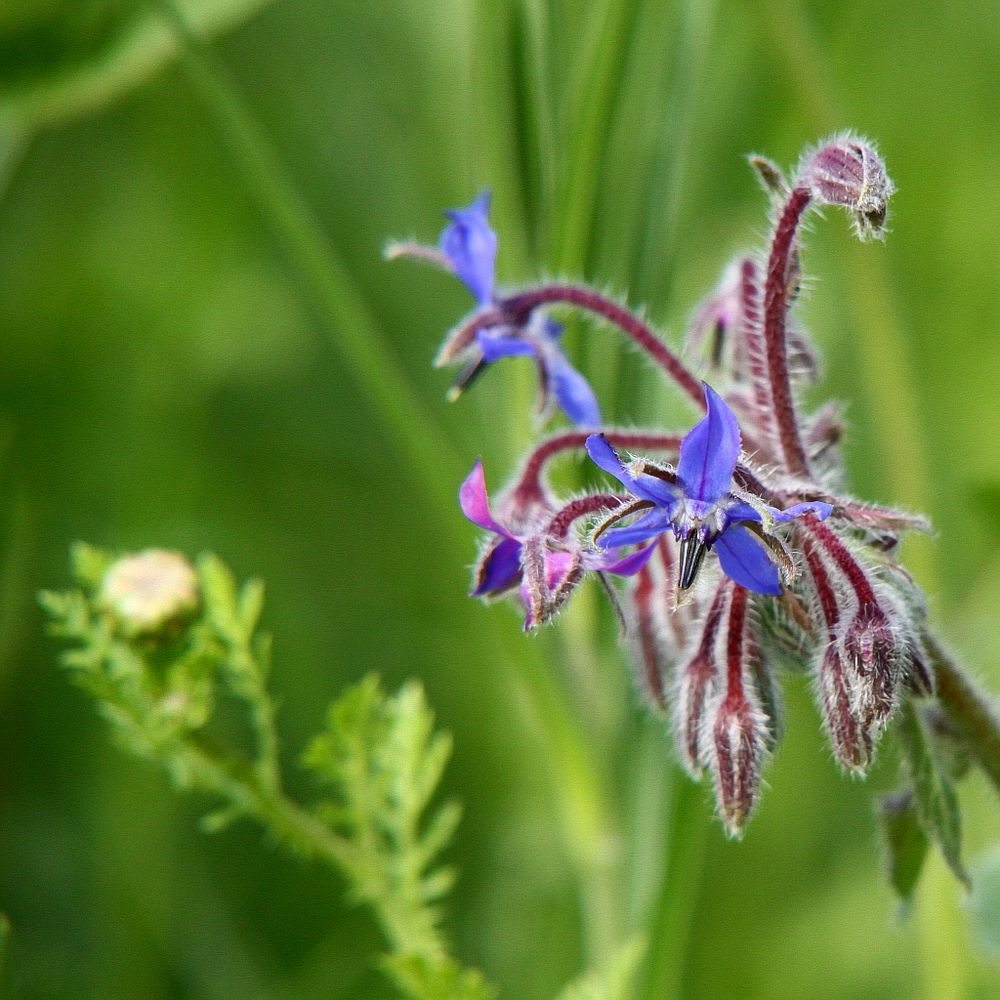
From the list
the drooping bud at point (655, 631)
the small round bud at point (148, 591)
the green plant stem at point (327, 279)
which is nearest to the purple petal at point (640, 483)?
the drooping bud at point (655, 631)

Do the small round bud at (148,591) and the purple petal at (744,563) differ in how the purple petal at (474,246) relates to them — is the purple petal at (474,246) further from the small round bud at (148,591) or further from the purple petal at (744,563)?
the small round bud at (148,591)

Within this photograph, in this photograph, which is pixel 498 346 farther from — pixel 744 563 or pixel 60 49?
pixel 60 49

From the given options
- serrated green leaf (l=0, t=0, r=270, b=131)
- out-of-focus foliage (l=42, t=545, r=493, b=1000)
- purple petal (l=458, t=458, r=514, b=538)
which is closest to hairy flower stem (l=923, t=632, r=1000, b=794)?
purple petal (l=458, t=458, r=514, b=538)

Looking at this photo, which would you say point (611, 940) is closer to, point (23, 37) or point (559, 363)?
point (559, 363)

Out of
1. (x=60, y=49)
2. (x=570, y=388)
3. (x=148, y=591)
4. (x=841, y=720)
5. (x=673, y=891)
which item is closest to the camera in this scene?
(x=841, y=720)

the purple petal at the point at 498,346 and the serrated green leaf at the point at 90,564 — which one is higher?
the serrated green leaf at the point at 90,564

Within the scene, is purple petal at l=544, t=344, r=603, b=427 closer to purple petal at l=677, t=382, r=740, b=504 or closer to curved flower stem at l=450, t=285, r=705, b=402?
curved flower stem at l=450, t=285, r=705, b=402

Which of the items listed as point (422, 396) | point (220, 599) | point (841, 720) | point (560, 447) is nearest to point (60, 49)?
point (422, 396)
